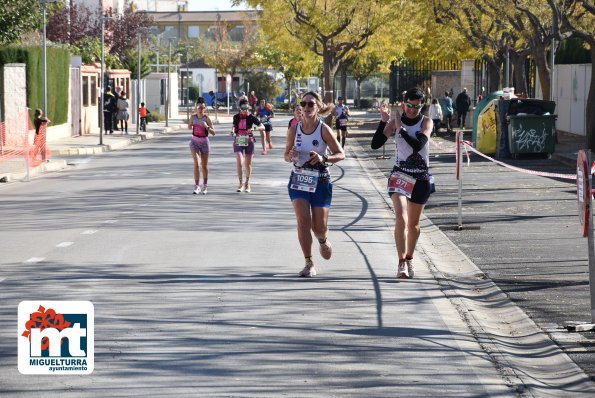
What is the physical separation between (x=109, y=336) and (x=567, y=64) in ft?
139

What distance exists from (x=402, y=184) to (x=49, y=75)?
3461cm

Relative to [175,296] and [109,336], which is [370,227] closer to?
[175,296]

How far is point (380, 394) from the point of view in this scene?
7.77 m

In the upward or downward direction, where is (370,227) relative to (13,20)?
downward

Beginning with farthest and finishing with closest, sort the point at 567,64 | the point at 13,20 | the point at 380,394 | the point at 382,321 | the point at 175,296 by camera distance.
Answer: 1. the point at 567,64
2. the point at 13,20
3. the point at 175,296
4. the point at 382,321
5. the point at 380,394

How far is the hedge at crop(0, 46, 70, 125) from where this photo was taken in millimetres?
42312

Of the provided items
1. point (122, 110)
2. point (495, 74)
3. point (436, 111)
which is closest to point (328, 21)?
point (495, 74)

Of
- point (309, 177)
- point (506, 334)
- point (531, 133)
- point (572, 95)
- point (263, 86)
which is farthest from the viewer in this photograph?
point (263, 86)

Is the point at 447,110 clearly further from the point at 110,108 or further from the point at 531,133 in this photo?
the point at 531,133

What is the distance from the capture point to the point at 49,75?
45.8 meters

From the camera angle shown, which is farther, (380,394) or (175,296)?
(175,296)

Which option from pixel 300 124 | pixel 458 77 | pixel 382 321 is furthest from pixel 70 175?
pixel 458 77

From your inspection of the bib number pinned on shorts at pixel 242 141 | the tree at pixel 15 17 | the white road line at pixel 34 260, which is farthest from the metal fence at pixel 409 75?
A: the white road line at pixel 34 260

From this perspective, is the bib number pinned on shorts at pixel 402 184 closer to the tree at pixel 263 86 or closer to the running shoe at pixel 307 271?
the running shoe at pixel 307 271
